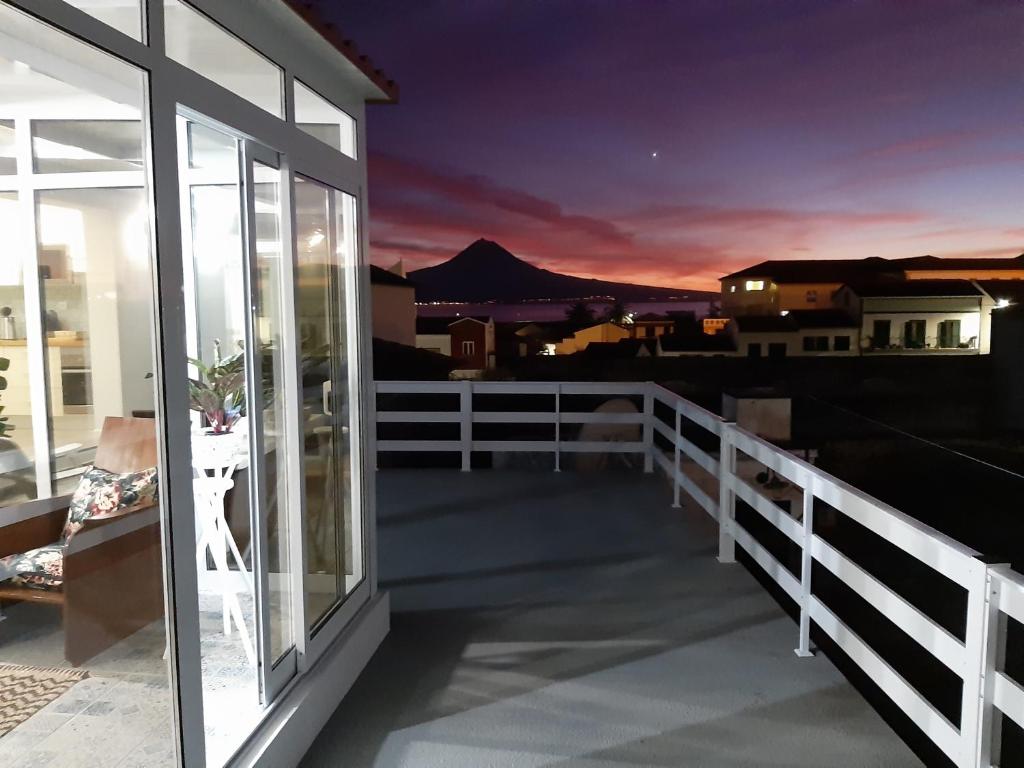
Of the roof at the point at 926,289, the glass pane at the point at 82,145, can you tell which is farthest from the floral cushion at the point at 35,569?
the roof at the point at 926,289

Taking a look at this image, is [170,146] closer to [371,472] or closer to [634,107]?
[371,472]

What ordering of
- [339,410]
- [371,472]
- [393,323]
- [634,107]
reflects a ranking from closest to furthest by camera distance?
[339,410]
[371,472]
[393,323]
[634,107]

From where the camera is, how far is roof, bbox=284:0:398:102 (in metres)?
2.48

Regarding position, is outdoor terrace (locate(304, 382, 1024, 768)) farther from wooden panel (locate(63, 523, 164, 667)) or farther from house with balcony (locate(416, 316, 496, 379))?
house with balcony (locate(416, 316, 496, 379))

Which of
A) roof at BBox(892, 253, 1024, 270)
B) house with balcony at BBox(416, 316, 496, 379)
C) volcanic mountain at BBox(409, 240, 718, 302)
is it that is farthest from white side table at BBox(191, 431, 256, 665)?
roof at BBox(892, 253, 1024, 270)

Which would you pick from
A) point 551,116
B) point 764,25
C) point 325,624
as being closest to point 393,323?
point 551,116

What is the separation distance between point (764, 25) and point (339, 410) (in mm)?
18290

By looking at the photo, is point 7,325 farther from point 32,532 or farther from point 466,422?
point 466,422

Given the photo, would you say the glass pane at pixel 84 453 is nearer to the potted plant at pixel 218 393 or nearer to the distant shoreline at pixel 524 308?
the potted plant at pixel 218 393

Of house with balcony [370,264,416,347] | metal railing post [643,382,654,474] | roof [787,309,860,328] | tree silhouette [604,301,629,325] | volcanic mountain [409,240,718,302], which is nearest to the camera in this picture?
metal railing post [643,382,654,474]

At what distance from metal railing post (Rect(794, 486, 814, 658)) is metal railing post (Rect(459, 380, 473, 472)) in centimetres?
432

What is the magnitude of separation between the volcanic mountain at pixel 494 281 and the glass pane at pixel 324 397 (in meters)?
14.9

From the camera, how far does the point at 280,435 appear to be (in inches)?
105

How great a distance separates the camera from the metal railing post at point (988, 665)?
1915mm
